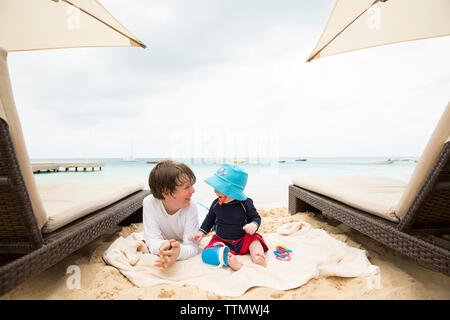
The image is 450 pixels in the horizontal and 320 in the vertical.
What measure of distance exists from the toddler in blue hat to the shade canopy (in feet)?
9.76

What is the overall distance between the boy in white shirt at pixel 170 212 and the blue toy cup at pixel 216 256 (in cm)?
19

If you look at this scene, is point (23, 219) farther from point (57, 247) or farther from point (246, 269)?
point (246, 269)

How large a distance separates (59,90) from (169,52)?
52.7ft

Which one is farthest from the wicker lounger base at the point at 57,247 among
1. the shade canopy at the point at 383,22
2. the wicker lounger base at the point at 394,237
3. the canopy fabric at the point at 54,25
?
the shade canopy at the point at 383,22

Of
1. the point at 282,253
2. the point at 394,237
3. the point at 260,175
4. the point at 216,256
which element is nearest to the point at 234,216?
the point at 216,256

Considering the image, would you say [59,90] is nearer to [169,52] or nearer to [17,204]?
[169,52]

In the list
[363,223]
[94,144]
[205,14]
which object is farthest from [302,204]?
[94,144]

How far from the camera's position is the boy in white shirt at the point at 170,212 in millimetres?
1666

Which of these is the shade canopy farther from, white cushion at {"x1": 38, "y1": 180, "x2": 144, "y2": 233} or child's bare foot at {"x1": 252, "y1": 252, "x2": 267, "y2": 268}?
white cushion at {"x1": 38, "y1": 180, "x2": 144, "y2": 233}

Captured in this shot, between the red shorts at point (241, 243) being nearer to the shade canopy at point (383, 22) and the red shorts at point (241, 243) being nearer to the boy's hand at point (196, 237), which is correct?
the boy's hand at point (196, 237)

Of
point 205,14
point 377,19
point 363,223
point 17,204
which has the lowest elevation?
point 363,223

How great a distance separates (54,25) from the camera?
3156 millimetres

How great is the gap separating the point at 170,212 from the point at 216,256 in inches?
23.6
